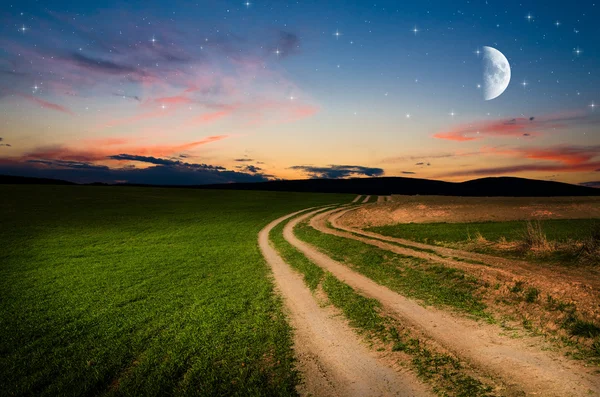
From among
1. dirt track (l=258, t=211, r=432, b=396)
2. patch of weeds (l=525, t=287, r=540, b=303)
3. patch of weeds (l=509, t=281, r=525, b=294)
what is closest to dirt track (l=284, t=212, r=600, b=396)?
dirt track (l=258, t=211, r=432, b=396)

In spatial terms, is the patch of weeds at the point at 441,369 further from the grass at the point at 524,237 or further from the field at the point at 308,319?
the grass at the point at 524,237

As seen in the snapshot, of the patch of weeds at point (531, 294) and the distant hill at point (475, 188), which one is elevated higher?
the distant hill at point (475, 188)

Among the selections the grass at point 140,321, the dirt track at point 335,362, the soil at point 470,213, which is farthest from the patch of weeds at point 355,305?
the soil at point 470,213

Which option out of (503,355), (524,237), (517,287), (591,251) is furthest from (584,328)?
(524,237)

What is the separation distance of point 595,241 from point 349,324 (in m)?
16.6

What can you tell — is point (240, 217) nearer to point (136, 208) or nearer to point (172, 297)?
point (136, 208)

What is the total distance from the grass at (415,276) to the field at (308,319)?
115 millimetres

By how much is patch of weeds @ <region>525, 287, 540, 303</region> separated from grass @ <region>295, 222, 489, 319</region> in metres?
1.65

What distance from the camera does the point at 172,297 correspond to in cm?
1512

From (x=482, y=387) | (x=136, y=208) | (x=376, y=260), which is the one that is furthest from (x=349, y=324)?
(x=136, y=208)

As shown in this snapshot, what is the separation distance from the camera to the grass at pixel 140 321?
8.36 m

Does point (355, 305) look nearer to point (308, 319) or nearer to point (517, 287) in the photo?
point (308, 319)

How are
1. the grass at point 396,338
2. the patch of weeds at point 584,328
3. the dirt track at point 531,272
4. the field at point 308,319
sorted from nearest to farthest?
the grass at point 396,338
the field at point 308,319
the patch of weeds at point 584,328
the dirt track at point 531,272

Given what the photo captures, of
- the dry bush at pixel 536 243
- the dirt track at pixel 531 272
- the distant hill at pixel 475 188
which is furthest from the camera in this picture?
the distant hill at pixel 475 188
